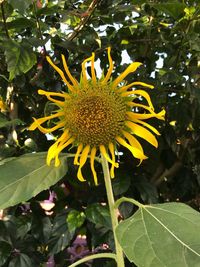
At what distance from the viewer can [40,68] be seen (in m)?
1.16

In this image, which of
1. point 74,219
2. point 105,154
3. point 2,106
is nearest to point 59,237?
point 74,219

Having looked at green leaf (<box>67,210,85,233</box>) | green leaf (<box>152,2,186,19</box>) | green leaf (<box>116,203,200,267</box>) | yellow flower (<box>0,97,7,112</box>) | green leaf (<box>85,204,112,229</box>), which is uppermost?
green leaf (<box>152,2,186,19</box>)

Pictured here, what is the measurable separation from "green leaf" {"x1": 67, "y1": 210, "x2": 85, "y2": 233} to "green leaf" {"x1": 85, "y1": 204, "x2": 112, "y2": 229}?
4 centimetres

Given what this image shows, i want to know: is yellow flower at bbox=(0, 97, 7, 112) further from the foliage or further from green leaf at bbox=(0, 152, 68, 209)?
green leaf at bbox=(0, 152, 68, 209)

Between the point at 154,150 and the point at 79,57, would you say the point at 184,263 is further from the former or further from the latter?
the point at 79,57

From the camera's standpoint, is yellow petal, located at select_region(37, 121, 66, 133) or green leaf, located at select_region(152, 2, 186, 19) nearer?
yellow petal, located at select_region(37, 121, 66, 133)

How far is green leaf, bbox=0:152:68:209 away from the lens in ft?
2.45

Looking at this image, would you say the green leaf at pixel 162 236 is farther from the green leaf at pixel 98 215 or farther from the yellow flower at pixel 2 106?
the yellow flower at pixel 2 106

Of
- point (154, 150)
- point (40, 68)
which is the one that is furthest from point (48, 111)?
point (154, 150)

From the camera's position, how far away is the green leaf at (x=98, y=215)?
103 centimetres

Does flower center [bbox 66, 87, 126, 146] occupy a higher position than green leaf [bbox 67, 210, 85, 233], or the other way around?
flower center [bbox 66, 87, 126, 146]

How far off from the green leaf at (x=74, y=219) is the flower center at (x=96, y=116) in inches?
13.9

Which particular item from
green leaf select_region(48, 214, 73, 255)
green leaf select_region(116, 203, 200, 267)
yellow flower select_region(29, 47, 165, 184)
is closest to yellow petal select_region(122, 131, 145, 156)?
yellow flower select_region(29, 47, 165, 184)

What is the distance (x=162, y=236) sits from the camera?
64 centimetres
